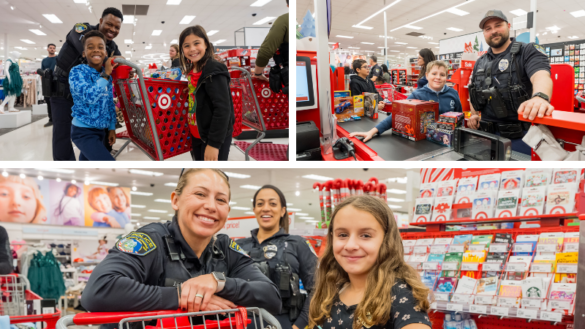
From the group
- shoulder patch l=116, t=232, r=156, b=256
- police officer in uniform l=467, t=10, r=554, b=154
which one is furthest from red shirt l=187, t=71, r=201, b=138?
police officer in uniform l=467, t=10, r=554, b=154

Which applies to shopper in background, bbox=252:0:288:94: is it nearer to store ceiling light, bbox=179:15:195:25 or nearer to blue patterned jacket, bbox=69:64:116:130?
store ceiling light, bbox=179:15:195:25

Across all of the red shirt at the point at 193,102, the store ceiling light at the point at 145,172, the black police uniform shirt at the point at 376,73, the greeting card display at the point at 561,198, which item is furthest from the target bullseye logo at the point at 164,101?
the store ceiling light at the point at 145,172

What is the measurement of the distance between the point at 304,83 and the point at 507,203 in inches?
66.4

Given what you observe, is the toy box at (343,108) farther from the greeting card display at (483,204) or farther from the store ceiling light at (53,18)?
the store ceiling light at (53,18)

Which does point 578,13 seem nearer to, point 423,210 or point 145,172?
point 423,210

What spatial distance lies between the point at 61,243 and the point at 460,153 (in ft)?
36.1

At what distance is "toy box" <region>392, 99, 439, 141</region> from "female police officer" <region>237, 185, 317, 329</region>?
3.54ft

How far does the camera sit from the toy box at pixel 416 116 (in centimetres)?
268

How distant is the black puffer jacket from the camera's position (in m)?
2.30

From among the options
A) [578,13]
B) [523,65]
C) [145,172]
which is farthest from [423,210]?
[145,172]

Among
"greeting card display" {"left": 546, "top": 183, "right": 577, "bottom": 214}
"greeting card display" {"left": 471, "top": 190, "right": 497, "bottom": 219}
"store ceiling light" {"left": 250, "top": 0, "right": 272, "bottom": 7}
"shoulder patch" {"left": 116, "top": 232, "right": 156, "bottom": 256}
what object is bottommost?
"greeting card display" {"left": 471, "top": 190, "right": 497, "bottom": 219}

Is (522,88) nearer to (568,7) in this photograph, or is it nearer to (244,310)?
(244,310)

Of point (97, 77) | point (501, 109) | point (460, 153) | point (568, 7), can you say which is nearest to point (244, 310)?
point (460, 153)

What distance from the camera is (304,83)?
273 cm
